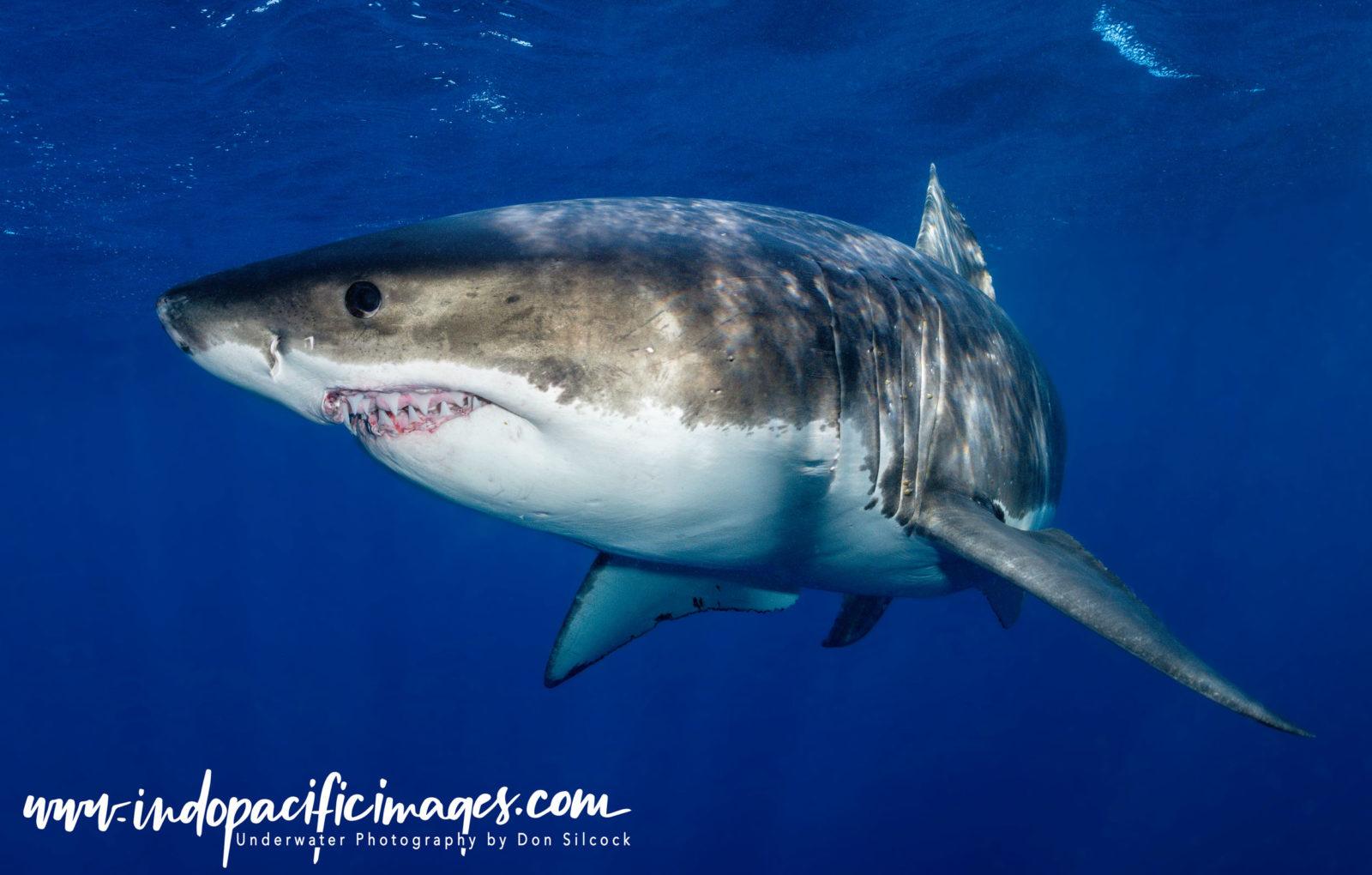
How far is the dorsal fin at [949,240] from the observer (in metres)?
5.07

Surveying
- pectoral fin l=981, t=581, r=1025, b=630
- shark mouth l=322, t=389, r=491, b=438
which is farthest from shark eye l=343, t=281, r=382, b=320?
pectoral fin l=981, t=581, r=1025, b=630

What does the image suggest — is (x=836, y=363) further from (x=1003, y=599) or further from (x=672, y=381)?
(x=1003, y=599)

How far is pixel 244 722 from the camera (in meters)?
32.6

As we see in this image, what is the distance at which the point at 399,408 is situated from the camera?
2.11 m

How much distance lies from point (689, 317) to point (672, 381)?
0.68ft

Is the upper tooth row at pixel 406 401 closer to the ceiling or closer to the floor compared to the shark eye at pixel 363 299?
closer to the floor

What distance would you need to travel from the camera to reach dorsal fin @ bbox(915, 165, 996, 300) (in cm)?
507

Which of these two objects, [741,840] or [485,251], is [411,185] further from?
[741,840]

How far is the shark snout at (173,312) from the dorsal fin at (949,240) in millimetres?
4069

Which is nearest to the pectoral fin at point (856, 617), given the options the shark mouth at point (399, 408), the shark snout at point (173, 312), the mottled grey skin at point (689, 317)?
the mottled grey skin at point (689, 317)

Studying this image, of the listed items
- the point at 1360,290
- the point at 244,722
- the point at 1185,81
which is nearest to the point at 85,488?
the point at 244,722

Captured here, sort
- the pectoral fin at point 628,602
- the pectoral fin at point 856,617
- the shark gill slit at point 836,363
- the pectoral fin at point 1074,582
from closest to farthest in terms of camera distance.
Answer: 1. the pectoral fin at point 1074,582
2. the shark gill slit at point 836,363
3. the pectoral fin at point 628,602
4. the pectoral fin at point 856,617

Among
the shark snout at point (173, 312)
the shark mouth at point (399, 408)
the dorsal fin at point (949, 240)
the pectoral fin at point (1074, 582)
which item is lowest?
the pectoral fin at point (1074, 582)

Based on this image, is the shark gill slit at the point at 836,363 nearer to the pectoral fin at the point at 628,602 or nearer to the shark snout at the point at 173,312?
the pectoral fin at the point at 628,602
